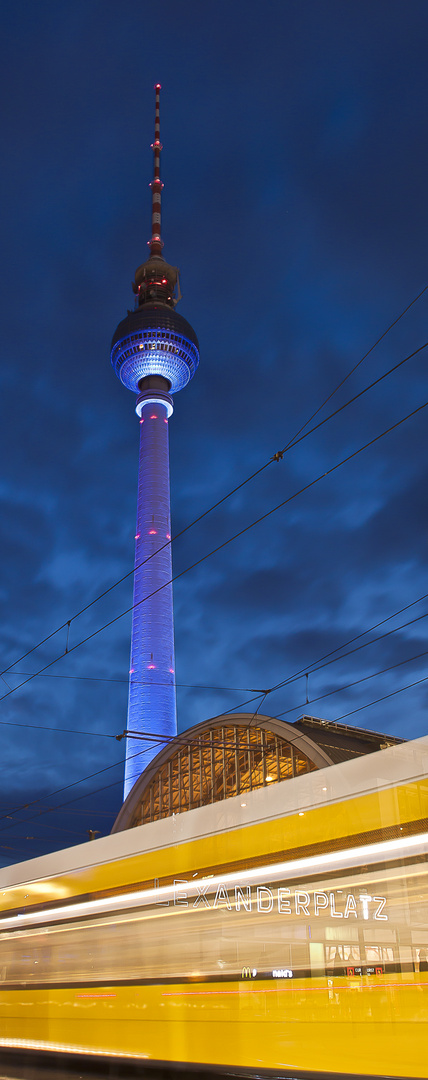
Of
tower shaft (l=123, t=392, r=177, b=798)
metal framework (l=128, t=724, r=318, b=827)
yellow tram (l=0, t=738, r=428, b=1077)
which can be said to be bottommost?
yellow tram (l=0, t=738, r=428, b=1077)

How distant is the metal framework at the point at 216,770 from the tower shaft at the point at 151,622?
24.8 feet

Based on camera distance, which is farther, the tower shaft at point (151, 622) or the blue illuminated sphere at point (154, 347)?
the blue illuminated sphere at point (154, 347)

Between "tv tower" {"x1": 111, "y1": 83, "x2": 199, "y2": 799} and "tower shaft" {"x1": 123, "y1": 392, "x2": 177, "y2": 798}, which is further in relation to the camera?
"tv tower" {"x1": 111, "y1": 83, "x2": 199, "y2": 799}

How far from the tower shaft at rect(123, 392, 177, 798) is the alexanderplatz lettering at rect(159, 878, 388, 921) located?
38.1m

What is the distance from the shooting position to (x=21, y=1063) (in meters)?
11.7

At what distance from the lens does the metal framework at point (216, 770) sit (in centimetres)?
3256

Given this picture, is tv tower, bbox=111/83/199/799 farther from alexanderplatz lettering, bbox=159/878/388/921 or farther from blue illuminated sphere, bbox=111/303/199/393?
alexanderplatz lettering, bbox=159/878/388/921

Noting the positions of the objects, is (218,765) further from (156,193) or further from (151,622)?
(156,193)

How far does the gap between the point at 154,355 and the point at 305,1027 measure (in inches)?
2326

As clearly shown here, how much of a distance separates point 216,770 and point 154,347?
116 feet

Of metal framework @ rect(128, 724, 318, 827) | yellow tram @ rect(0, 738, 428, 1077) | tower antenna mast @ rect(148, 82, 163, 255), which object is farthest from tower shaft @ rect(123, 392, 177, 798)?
yellow tram @ rect(0, 738, 428, 1077)

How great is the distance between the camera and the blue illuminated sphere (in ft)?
207

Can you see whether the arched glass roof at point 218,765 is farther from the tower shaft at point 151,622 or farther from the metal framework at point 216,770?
the tower shaft at point 151,622

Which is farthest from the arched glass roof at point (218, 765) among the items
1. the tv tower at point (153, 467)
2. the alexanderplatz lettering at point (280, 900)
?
the alexanderplatz lettering at point (280, 900)
